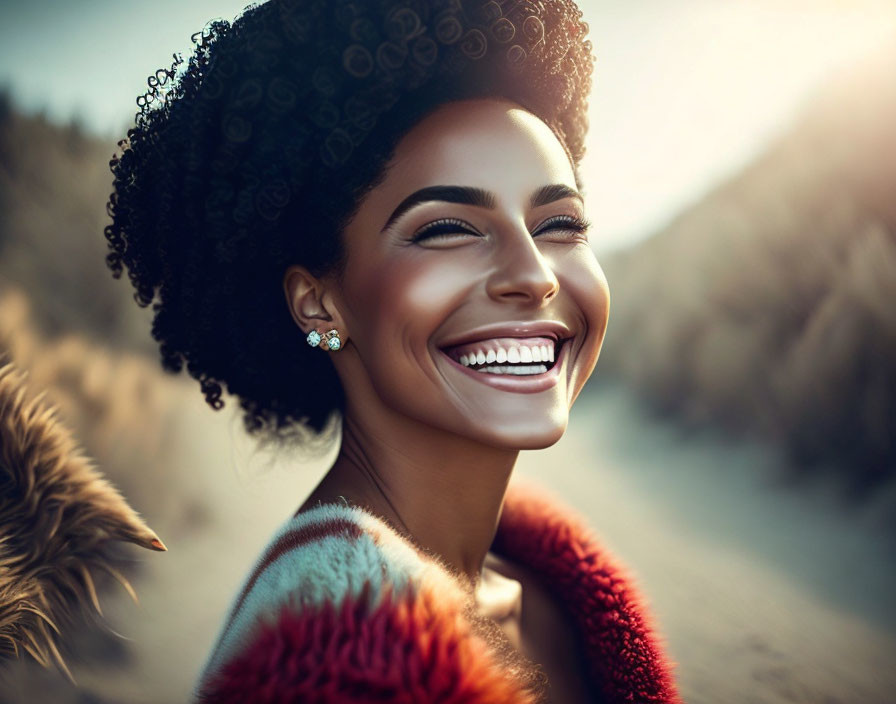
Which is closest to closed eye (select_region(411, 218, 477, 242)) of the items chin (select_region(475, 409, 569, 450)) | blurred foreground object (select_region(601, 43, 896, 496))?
chin (select_region(475, 409, 569, 450))

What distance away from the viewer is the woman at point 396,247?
117 centimetres

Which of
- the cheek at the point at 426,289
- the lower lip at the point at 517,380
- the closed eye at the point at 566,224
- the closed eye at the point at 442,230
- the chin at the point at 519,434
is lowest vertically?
the chin at the point at 519,434

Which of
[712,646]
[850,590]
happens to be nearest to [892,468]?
[850,590]

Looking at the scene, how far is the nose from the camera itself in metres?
1.13

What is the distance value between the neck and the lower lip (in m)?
0.16

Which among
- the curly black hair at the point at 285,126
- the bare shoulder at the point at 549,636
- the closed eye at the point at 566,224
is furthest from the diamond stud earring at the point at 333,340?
the bare shoulder at the point at 549,636

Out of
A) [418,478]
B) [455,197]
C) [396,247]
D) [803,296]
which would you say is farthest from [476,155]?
[803,296]

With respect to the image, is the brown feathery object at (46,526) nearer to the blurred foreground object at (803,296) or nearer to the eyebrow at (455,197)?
the eyebrow at (455,197)

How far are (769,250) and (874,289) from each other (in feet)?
1.26

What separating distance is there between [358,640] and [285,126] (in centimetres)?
93

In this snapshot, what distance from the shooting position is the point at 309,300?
133cm

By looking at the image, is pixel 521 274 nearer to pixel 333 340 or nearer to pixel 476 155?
pixel 476 155

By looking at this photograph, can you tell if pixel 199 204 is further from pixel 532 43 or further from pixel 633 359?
pixel 633 359

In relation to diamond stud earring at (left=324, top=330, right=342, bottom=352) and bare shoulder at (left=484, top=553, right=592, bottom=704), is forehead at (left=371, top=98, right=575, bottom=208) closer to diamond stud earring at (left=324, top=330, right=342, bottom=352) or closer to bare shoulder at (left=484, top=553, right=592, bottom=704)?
diamond stud earring at (left=324, top=330, right=342, bottom=352)
